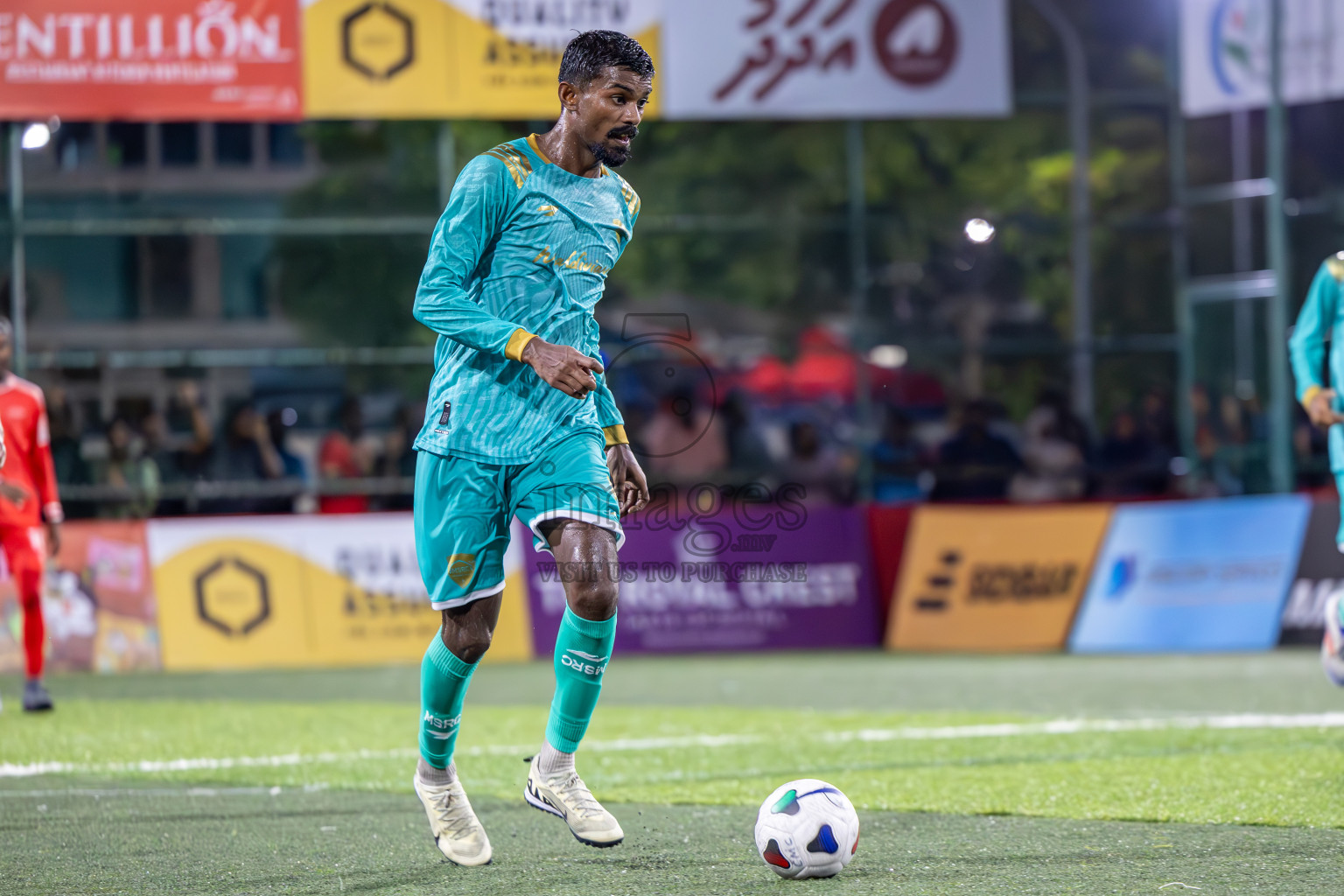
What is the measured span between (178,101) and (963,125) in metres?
7.91

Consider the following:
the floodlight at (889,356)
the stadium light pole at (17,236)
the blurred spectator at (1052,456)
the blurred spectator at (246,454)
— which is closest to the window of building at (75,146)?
the stadium light pole at (17,236)

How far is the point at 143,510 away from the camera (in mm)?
15273

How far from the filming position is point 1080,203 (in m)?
17.5

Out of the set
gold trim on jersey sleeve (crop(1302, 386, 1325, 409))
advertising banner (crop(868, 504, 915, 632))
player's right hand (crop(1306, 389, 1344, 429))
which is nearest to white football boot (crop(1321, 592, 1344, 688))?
player's right hand (crop(1306, 389, 1344, 429))

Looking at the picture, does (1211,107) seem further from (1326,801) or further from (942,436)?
(1326,801)

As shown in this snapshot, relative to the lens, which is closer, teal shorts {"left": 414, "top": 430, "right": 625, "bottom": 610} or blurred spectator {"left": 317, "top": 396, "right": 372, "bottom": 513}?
teal shorts {"left": 414, "top": 430, "right": 625, "bottom": 610}

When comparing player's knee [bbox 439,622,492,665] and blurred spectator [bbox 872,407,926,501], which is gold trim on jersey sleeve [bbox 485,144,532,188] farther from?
blurred spectator [bbox 872,407,926,501]

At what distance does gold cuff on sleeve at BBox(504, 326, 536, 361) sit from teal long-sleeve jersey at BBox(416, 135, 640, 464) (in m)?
0.10

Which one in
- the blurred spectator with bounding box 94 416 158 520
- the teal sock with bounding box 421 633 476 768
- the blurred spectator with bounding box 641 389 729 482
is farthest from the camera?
the blurred spectator with bounding box 641 389 729 482

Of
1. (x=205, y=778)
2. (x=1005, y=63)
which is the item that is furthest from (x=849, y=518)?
(x=205, y=778)

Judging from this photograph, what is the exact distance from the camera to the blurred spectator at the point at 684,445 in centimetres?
1625

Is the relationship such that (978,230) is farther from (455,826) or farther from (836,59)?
(455,826)

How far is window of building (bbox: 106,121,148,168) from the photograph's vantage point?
51.6ft

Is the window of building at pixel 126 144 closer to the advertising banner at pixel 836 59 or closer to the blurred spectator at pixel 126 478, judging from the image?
the blurred spectator at pixel 126 478
